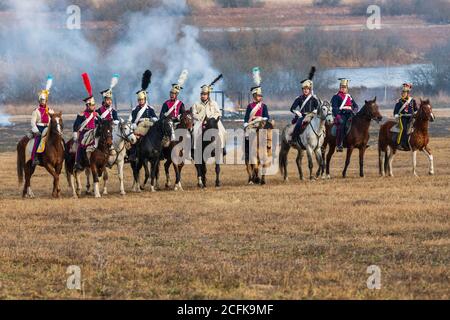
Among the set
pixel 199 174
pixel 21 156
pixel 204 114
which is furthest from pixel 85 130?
pixel 199 174

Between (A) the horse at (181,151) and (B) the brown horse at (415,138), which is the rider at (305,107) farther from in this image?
(A) the horse at (181,151)

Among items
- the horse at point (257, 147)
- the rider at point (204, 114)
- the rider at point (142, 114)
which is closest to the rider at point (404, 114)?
the horse at point (257, 147)

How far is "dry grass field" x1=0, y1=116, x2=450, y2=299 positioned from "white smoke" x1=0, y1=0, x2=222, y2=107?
31.4m

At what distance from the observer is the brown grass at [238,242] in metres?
15.3

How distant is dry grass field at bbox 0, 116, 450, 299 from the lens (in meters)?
15.3

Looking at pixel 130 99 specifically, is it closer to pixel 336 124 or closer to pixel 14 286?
pixel 336 124

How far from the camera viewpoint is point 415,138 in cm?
3012

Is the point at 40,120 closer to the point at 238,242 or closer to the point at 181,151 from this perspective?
the point at 181,151

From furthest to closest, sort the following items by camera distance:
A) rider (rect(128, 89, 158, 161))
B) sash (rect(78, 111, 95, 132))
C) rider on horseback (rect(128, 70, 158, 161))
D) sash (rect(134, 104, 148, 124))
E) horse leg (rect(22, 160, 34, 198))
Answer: sash (rect(134, 104, 148, 124)) → rider (rect(128, 89, 158, 161)) → rider on horseback (rect(128, 70, 158, 161)) → sash (rect(78, 111, 95, 132)) → horse leg (rect(22, 160, 34, 198))

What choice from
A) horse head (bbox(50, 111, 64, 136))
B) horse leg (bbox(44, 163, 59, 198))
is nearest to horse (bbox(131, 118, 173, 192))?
horse leg (bbox(44, 163, 59, 198))

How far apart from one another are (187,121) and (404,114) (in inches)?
A: 198

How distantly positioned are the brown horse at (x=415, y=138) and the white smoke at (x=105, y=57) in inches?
1107

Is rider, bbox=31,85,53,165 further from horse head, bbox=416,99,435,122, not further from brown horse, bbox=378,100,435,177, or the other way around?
horse head, bbox=416,99,435,122
